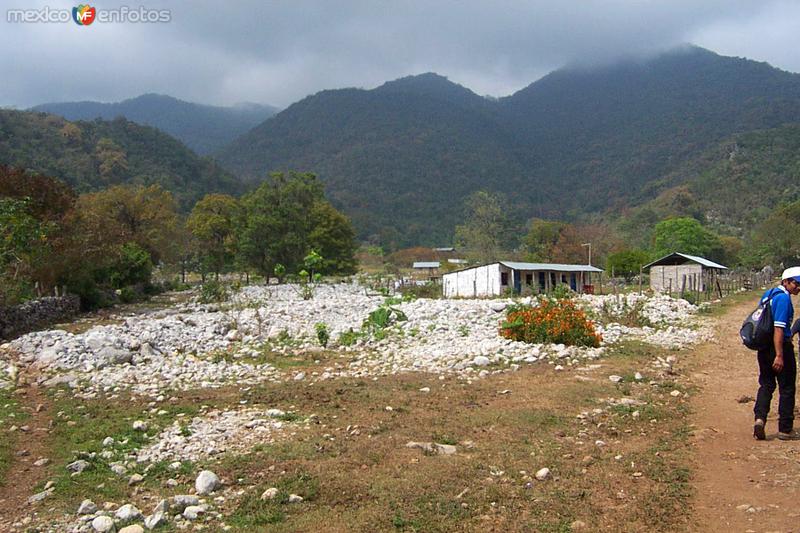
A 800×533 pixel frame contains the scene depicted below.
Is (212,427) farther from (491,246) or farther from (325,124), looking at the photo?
(325,124)

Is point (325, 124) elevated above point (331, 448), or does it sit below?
above

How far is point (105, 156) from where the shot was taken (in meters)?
78.2

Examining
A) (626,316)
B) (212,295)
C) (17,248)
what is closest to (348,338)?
(626,316)

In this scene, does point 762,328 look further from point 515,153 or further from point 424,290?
point 515,153

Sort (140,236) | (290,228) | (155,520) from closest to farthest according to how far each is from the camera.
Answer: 1. (155,520)
2. (140,236)
3. (290,228)

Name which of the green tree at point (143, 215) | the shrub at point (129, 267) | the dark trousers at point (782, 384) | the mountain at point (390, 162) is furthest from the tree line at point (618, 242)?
the dark trousers at point (782, 384)

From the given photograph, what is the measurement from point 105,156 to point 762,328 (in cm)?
8672

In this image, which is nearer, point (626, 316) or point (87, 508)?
point (87, 508)

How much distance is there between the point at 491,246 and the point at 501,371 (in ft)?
171

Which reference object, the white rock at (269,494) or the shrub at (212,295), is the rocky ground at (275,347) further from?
the shrub at (212,295)

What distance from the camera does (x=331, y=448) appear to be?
6.14 metres

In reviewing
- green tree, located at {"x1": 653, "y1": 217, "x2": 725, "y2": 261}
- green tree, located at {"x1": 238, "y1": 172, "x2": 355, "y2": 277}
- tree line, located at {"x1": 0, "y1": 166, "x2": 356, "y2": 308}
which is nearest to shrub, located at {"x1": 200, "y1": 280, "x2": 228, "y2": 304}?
tree line, located at {"x1": 0, "y1": 166, "x2": 356, "y2": 308}

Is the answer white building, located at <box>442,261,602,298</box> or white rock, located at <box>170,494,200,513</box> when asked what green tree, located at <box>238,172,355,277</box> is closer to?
white building, located at <box>442,261,602,298</box>

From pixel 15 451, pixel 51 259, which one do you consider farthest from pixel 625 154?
pixel 15 451
